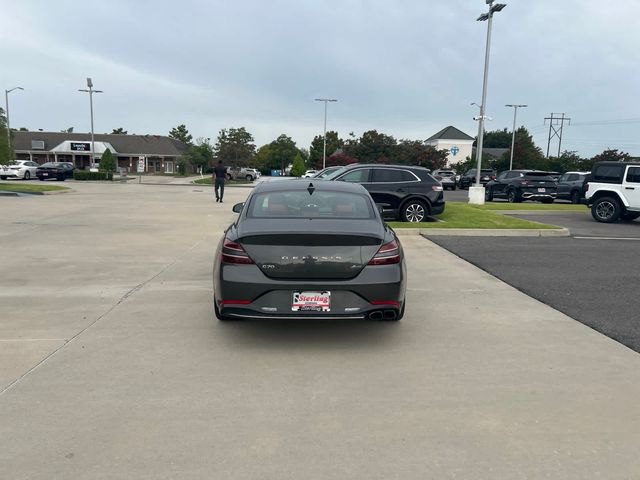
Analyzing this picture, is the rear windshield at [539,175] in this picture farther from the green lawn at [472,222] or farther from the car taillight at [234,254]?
the car taillight at [234,254]

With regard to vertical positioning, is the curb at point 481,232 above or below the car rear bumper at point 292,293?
below

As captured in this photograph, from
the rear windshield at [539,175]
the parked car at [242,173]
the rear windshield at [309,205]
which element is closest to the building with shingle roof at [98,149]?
the parked car at [242,173]

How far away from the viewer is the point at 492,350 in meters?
4.93

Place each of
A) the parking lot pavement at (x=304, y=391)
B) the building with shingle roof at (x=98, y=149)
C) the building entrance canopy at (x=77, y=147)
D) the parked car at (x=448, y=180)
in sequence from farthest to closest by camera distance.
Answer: the building with shingle roof at (x=98, y=149), the building entrance canopy at (x=77, y=147), the parked car at (x=448, y=180), the parking lot pavement at (x=304, y=391)

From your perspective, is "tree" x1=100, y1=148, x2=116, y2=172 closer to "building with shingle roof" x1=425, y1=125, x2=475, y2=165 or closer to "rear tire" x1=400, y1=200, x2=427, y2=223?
"rear tire" x1=400, y1=200, x2=427, y2=223

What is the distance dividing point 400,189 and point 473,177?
1094 inches

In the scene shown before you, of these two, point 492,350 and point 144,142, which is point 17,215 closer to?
point 492,350

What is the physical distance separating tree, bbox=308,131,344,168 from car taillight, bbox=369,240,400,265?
84.8 m

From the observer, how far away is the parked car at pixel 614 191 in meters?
15.6

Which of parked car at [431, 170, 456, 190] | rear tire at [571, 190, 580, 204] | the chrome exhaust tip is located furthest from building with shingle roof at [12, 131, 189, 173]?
the chrome exhaust tip

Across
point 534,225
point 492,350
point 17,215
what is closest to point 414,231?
point 534,225

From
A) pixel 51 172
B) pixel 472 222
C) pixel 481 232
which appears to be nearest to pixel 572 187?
pixel 472 222

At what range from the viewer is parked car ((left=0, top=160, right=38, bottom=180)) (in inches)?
1525

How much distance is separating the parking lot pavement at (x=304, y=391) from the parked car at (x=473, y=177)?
31363mm
